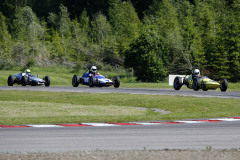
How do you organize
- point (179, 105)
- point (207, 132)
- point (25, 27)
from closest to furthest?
point (207, 132) → point (179, 105) → point (25, 27)

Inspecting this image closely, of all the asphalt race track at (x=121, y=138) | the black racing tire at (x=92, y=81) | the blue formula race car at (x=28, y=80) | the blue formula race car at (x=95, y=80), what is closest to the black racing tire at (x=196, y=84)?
the blue formula race car at (x=95, y=80)

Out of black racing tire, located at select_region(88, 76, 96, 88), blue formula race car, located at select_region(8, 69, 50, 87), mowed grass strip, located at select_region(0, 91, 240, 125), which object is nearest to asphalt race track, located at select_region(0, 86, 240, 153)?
mowed grass strip, located at select_region(0, 91, 240, 125)

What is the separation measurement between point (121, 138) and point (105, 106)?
12538mm

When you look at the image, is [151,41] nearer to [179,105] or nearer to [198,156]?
[179,105]

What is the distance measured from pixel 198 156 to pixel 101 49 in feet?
260

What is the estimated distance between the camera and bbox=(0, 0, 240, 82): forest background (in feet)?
211

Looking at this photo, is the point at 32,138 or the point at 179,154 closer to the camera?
the point at 179,154

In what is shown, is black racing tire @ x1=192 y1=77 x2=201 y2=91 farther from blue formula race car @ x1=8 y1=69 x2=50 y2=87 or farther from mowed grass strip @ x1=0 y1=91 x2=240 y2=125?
blue formula race car @ x1=8 y1=69 x2=50 y2=87

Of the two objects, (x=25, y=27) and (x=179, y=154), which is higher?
(x=25, y=27)

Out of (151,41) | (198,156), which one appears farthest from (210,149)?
(151,41)

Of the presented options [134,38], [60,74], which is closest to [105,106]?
[60,74]

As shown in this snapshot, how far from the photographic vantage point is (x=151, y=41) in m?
65.6

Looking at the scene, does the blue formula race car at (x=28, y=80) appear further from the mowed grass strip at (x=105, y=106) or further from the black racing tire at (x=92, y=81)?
the mowed grass strip at (x=105, y=106)

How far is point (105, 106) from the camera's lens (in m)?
22.1
